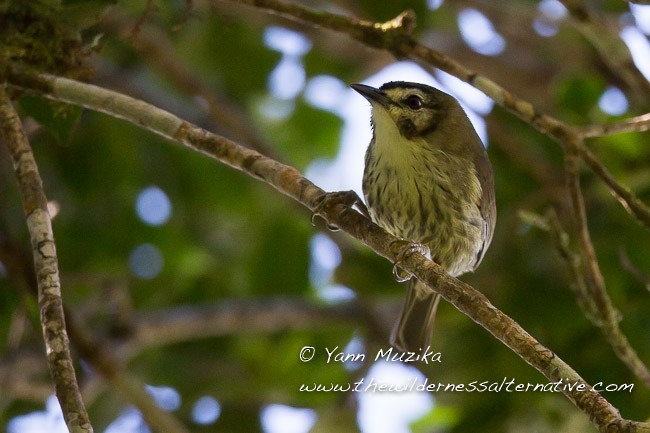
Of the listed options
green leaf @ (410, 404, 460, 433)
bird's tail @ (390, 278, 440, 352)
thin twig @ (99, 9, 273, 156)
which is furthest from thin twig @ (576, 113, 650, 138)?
green leaf @ (410, 404, 460, 433)

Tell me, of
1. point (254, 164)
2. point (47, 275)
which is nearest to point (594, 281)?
point (254, 164)

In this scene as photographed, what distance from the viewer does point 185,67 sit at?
20.0 ft

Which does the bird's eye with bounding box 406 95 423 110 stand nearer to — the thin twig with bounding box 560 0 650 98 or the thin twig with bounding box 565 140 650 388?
the thin twig with bounding box 560 0 650 98

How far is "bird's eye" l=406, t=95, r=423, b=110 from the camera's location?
4.55 metres

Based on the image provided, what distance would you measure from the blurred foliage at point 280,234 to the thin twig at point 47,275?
0.95 meters

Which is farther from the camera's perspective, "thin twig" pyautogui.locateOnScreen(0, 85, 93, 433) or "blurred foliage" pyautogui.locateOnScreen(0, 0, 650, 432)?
"blurred foliage" pyautogui.locateOnScreen(0, 0, 650, 432)

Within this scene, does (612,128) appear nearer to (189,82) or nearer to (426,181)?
(426,181)

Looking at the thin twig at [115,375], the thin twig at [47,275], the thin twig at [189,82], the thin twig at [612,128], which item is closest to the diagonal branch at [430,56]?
the thin twig at [612,128]

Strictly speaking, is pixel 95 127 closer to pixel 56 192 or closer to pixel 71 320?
pixel 56 192

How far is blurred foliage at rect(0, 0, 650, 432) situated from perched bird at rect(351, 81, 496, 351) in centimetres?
66

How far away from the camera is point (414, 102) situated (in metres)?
4.56

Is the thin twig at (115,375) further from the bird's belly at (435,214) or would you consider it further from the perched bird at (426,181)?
the bird's belly at (435,214)

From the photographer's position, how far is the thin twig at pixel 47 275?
2.51 meters

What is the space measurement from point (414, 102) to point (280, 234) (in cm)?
176
